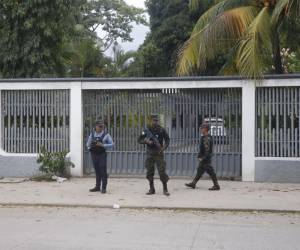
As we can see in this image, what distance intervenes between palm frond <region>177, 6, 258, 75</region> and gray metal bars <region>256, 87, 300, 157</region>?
2.02m

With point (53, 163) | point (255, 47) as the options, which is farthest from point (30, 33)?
point (255, 47)

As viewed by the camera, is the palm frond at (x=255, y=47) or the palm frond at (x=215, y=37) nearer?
the palm frond at (x=255, y=47)

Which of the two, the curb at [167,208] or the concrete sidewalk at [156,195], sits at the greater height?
the concrete sidewalk at [156,195]

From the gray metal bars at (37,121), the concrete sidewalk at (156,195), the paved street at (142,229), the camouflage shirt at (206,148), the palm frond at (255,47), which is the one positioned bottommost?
the paved street at (142,229)

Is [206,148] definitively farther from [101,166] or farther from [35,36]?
[35,36]

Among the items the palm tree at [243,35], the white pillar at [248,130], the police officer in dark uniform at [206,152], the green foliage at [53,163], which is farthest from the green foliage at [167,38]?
the police officer in dark uniform at [206,152]

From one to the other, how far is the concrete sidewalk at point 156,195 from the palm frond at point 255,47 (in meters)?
2.83

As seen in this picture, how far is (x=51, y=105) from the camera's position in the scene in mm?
16047

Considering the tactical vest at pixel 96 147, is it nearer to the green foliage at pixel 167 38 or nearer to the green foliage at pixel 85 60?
the green foliage at pixel 85 60

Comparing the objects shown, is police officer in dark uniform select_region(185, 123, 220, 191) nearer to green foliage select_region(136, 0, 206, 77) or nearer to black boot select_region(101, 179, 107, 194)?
black boot select_region(101, 179, 107, 194)

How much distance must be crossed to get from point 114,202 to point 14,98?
5.63 m

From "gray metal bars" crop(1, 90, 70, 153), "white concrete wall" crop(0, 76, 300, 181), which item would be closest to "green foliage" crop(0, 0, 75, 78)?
"gray metal bars" crop(1, 90, 70, 153)

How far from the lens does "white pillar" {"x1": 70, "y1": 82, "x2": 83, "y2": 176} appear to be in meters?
15.8

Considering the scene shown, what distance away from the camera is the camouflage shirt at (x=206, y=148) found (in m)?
13.4
